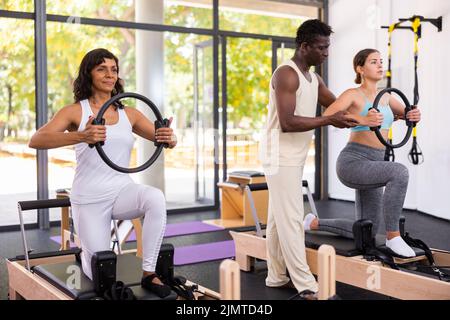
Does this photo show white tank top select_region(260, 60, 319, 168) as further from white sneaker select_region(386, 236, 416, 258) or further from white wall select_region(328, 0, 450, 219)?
white wall select_region(328, 0, 450, 219)

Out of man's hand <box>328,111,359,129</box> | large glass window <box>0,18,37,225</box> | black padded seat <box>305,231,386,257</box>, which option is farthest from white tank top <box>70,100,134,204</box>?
large glass window <box>0,18,37,225</box>

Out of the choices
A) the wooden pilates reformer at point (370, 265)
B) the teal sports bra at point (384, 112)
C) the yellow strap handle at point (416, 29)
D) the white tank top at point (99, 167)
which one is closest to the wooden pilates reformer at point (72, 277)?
the white tank top at point (99, 167)

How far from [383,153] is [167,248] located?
1.48 metres

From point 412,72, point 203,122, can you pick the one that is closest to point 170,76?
point 203,122

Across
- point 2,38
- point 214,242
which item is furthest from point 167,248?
point 2,38

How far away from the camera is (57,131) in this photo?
2369mm

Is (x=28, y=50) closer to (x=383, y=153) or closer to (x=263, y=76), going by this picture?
(x=263, y=76)

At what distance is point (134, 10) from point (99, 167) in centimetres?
403

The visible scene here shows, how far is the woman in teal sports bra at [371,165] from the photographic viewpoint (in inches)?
124

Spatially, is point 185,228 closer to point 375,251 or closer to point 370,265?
point 375,251

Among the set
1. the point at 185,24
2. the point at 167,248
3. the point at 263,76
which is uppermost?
the point at 185,24

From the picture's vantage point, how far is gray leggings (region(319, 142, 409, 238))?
3146mm

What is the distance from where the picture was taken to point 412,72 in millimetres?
6211

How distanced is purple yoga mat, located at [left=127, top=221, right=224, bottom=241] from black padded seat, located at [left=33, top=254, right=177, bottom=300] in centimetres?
228
